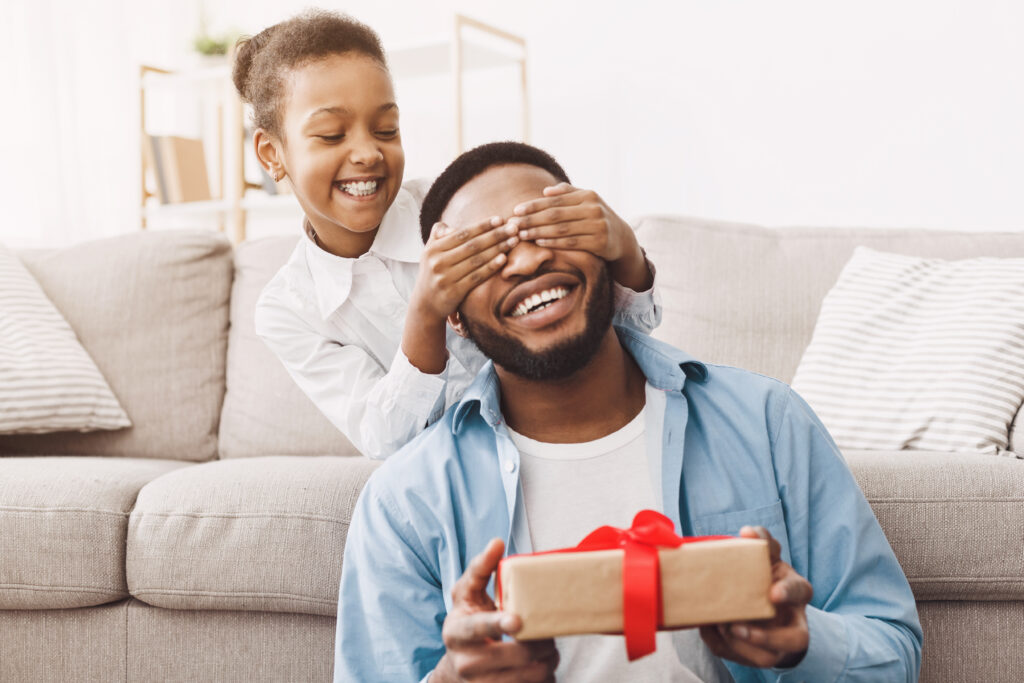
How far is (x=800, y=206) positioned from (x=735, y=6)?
2.18ft

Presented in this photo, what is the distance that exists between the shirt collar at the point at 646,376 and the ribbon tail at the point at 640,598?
16.2 inches

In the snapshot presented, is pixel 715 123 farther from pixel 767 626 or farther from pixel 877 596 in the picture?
pixel 767 626

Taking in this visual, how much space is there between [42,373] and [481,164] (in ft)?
4.35

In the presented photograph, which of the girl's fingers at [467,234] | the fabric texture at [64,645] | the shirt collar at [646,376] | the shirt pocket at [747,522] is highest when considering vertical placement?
the girl's fingers at [467,234]

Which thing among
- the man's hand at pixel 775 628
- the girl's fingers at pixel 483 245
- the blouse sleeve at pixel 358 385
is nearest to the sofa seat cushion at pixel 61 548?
the blouse sleeve at pixel 358 385

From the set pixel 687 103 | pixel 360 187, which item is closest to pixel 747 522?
pixel 360 187

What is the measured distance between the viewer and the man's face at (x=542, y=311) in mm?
1079

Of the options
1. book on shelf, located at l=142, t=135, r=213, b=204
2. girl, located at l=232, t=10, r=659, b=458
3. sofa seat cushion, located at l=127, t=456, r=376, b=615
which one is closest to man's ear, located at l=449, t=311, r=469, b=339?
girl, located at l=232, t=10, r=659, b=458

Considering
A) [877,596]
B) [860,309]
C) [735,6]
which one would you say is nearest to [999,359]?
[860,309]

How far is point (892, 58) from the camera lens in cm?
271

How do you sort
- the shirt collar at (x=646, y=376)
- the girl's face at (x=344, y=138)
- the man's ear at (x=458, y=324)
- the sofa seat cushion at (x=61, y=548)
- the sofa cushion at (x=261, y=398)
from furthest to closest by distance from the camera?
1. the sofa cushion at (x=261, y=398)
2. the sofa seat cushion at (x=61, y=548)
3. the girl's face at (x=344, y=138)
4. the man's ear at (x=458, y=324)
5. the shirt collar at (x=646, y=376)

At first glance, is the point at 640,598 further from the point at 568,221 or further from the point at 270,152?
the point at 270,152

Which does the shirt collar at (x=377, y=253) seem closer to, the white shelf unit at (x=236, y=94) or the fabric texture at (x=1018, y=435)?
the fabric texture at (x=1018, y=435)

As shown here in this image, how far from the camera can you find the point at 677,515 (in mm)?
1052
